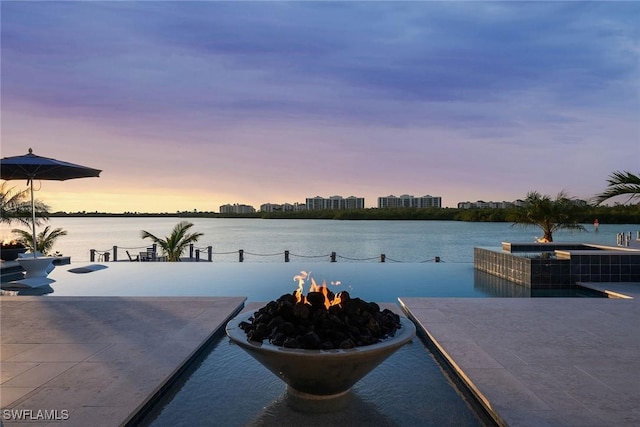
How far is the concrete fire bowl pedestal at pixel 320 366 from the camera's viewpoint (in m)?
2.62

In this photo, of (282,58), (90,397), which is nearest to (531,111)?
(282,58)

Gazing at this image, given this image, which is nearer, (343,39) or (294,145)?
(343,39)

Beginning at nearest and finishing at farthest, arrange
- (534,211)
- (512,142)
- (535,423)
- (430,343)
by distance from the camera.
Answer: (535,423), (430,343), (534,211), (512,142)

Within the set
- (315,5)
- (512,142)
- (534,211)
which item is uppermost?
(315,5)

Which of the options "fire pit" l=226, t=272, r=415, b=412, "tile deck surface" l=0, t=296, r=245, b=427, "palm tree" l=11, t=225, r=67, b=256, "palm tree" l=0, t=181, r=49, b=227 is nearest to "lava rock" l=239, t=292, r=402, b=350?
"fire pit" l=226, t=272, r=415, b=412

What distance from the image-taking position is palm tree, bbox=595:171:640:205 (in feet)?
23.5

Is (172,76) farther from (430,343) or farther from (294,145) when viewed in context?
(430,343)

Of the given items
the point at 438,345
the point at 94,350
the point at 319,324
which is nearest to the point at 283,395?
the point at 319,324

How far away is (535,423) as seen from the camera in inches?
97.3

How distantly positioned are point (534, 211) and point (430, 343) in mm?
9125

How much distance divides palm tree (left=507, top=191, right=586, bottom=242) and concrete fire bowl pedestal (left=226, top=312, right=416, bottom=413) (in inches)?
408

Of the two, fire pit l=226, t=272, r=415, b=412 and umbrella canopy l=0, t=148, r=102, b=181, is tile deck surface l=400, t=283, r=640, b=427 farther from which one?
umbrella canopy l=0, t=148, r=102, b=181

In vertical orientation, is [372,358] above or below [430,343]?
above

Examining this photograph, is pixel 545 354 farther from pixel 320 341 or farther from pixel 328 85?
pixel 328 85
